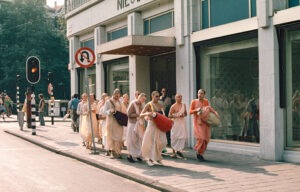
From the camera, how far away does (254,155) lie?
12492mm

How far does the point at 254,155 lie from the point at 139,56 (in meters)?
7.79

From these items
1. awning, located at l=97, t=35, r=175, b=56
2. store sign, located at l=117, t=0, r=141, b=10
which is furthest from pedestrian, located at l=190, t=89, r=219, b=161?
store sign, located at l=117, t=0, r=141, b=10

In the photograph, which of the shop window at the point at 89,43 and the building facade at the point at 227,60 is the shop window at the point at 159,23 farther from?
the shop window at the point at 89,43

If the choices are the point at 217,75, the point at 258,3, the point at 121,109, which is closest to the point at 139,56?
the point at 217,75

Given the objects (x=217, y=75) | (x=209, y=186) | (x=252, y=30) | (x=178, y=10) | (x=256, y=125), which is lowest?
(x=209, y=186)

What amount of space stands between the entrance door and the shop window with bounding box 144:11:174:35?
40.9 inches

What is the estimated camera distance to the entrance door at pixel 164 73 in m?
17.2

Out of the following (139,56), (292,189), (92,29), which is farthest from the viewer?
(92,29)

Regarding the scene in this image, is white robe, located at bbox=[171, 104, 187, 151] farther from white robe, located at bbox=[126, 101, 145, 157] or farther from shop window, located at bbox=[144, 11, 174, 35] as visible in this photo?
shop window, located at bbox=[144, 11, 174, 35]

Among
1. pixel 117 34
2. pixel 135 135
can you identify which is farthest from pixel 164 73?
pixel 135 135

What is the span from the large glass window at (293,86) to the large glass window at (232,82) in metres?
1.15

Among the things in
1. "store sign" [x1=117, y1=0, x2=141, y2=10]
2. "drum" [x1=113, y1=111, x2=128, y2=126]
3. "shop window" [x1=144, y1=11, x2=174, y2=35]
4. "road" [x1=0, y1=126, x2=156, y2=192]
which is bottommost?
"road" [x1=0, y1=126, x2=156, y2=192]

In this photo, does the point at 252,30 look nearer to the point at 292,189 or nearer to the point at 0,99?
the point at 292,189

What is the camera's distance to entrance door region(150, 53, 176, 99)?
17203mm
